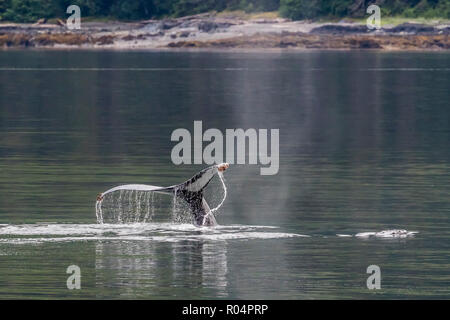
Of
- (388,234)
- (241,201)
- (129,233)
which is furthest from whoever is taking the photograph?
(241,201)

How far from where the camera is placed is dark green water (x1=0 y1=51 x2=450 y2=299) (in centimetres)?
3988

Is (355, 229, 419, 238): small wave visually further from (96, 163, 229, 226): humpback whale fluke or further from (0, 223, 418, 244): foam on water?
(96, 163, 229, 226): humpback whale fluke

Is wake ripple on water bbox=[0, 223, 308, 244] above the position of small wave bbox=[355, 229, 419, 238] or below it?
above

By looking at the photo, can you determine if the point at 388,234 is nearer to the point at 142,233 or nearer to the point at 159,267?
the point at 142,233

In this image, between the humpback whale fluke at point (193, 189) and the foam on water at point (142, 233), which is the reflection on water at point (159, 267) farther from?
the humpback whale fluke at point (193, 189)

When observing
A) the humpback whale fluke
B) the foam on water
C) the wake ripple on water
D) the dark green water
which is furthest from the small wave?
the humpback whale fluke

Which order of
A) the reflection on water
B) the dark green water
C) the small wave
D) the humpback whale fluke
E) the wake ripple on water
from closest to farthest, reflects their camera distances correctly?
1. the reflection on water
2. the dark green water
3. the humpback whale fluke
4. the wake ripple on water
5. the small wave

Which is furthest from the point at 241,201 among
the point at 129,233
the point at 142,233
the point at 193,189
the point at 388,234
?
the point at 193,189

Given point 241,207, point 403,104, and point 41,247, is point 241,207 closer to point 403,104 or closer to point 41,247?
point 41,247

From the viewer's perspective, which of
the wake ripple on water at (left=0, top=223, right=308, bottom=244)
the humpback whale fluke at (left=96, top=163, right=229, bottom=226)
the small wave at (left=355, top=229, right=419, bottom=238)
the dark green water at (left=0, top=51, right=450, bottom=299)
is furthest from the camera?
the small wave at (left=355, top=229, right=419, bottom=238)

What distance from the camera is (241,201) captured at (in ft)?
185

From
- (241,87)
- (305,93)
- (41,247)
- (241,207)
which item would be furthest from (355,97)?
(41,247)

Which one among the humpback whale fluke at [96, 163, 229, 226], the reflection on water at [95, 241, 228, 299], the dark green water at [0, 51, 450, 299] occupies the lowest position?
the dark green water at [0, 51, 450, 299]

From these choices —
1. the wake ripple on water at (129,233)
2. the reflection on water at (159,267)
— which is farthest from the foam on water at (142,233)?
the reflection on water at (159,267)
